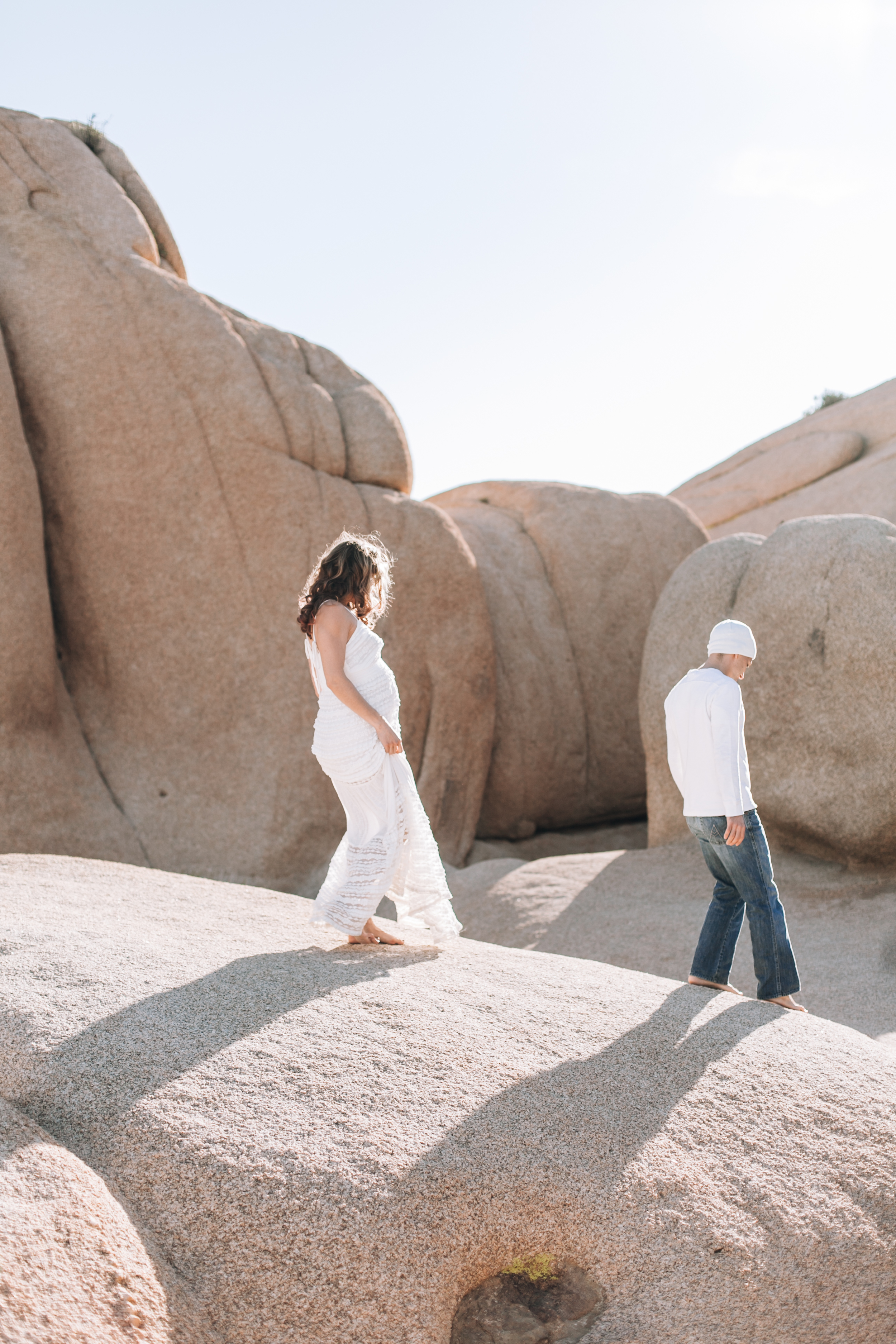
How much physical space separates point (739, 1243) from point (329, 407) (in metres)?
7.95

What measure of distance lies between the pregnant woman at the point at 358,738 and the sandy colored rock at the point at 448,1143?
0.52 m

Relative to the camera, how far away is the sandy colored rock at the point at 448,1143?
2.56 metres

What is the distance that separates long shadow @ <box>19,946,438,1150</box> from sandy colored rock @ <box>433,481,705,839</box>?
662 cm

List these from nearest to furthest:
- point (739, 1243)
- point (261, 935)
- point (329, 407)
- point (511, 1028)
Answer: point (739, 1243)
point (511, 1028)
point (261, 935)
point (329, 407)

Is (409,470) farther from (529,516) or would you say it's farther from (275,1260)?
(275,1260)

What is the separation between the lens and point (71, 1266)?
2.30 m

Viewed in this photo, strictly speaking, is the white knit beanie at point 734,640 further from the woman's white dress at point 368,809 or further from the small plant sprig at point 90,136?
the small plant sprig at point 90,136

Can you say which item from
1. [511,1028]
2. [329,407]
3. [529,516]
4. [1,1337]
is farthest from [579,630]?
[1,1337]

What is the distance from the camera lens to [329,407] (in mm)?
9445

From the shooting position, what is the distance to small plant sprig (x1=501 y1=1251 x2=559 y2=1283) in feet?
8.86

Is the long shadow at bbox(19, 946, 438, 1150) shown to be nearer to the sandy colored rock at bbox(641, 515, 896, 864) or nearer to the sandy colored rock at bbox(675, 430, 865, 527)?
the sandy colored rock at bbox(641, 515, 896, 864)

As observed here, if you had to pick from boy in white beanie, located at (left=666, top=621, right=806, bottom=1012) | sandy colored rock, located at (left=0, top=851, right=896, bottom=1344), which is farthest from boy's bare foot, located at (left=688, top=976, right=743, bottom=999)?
sandy colored rock, located at (left=0, top=851, right=896, bottom=1344)

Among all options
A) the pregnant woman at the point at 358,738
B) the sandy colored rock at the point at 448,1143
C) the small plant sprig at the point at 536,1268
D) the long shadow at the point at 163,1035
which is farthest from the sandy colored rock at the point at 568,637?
the small plant sprig at the point at 536,1268

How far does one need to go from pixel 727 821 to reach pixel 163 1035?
7.32 feet
